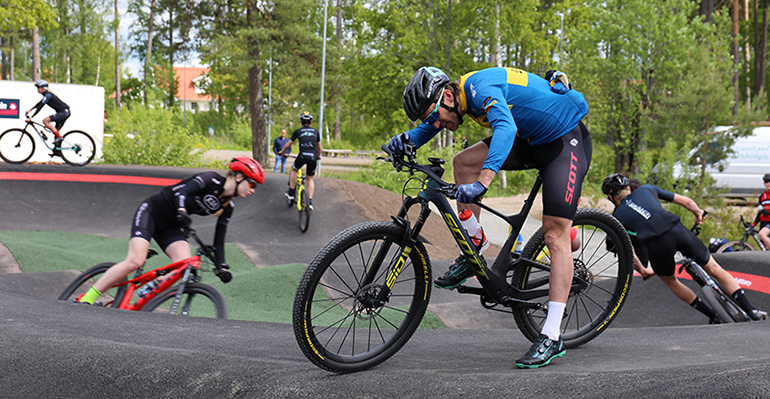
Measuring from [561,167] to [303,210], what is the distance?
818cm

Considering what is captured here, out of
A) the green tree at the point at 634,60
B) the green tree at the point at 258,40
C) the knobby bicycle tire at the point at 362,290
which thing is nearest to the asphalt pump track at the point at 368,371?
the knobby bicycle tire at the point at 362,290

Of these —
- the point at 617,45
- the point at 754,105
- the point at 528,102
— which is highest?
the point at 617,45

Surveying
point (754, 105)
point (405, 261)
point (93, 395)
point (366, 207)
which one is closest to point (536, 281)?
point (405, 261)

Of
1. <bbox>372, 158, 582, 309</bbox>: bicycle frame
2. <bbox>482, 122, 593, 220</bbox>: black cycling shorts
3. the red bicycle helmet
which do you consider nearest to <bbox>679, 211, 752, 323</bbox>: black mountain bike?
<bbox>372, 158, 582, 309</bbox>: bicycle frame

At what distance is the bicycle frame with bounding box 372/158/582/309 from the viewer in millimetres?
2945

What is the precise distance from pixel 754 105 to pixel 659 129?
2.61m

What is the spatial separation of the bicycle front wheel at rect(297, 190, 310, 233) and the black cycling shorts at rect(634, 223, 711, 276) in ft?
21.5

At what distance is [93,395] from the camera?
2664mm

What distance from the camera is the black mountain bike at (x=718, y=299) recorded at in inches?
230

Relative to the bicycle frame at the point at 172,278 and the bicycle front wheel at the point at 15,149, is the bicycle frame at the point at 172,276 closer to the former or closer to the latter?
the bicycle frame at the point at 172,278

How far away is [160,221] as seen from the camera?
541 cm

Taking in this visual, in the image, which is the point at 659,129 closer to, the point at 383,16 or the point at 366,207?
the point at 366,207

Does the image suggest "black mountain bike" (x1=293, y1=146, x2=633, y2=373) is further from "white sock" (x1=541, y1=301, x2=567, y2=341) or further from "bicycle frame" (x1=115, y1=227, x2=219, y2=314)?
"bicycle frame" (x1=115, y1=227, x2=219, y2=314)

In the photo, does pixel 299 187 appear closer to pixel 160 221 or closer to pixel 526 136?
pixel 160 221
